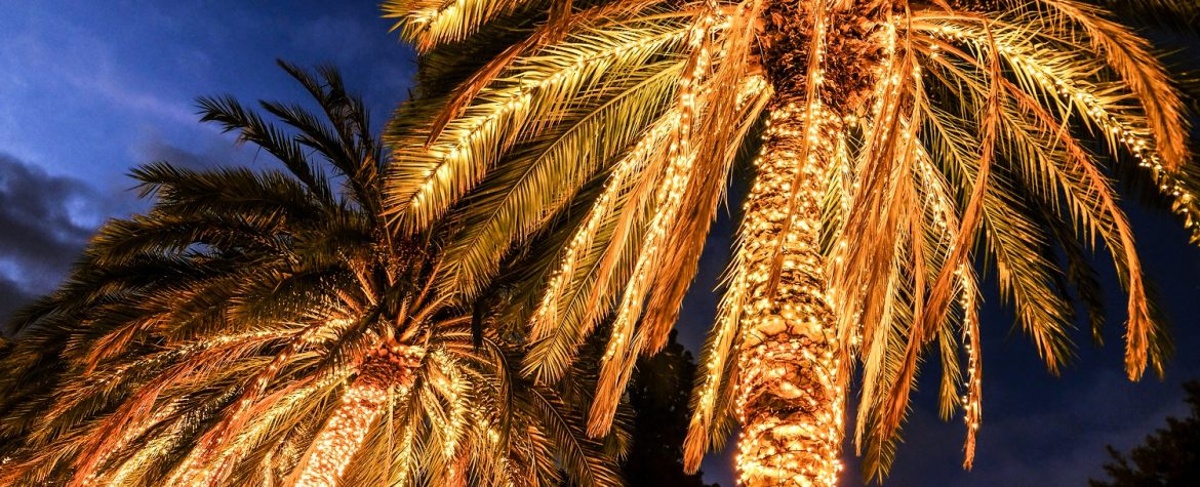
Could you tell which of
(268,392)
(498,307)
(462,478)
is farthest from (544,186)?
(268,392)

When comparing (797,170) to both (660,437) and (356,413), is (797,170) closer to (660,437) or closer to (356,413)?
(356,413)

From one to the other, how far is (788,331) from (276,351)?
25.2 feet

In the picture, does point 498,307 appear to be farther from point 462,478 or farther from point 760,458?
point 760,458

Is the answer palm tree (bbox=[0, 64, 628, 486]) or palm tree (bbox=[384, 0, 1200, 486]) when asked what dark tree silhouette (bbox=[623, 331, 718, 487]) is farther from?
palm tree (bbox=[384, 0, 1200, 486])

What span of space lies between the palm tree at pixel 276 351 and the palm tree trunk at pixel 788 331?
129 inches

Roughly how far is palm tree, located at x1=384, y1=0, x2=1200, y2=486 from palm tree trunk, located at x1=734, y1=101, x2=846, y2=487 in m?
0.01

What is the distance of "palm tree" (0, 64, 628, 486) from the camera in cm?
811

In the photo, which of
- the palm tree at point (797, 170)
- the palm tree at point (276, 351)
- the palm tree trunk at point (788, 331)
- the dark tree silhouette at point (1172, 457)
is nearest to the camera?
the palm tree trunk at point (788, 331)

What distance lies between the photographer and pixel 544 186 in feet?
23.0

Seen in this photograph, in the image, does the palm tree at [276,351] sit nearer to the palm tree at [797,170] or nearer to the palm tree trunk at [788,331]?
the palm tree at [797,170]

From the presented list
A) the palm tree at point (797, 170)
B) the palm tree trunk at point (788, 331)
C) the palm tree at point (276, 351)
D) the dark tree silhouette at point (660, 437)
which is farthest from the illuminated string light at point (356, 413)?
the dark tree silhouette at point (660, 437)

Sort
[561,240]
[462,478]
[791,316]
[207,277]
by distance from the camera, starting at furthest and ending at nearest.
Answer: [207,277]
[462,478]
[561,240]
[791,316]

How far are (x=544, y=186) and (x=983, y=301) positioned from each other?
3.63m

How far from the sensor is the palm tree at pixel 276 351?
8109 mm
